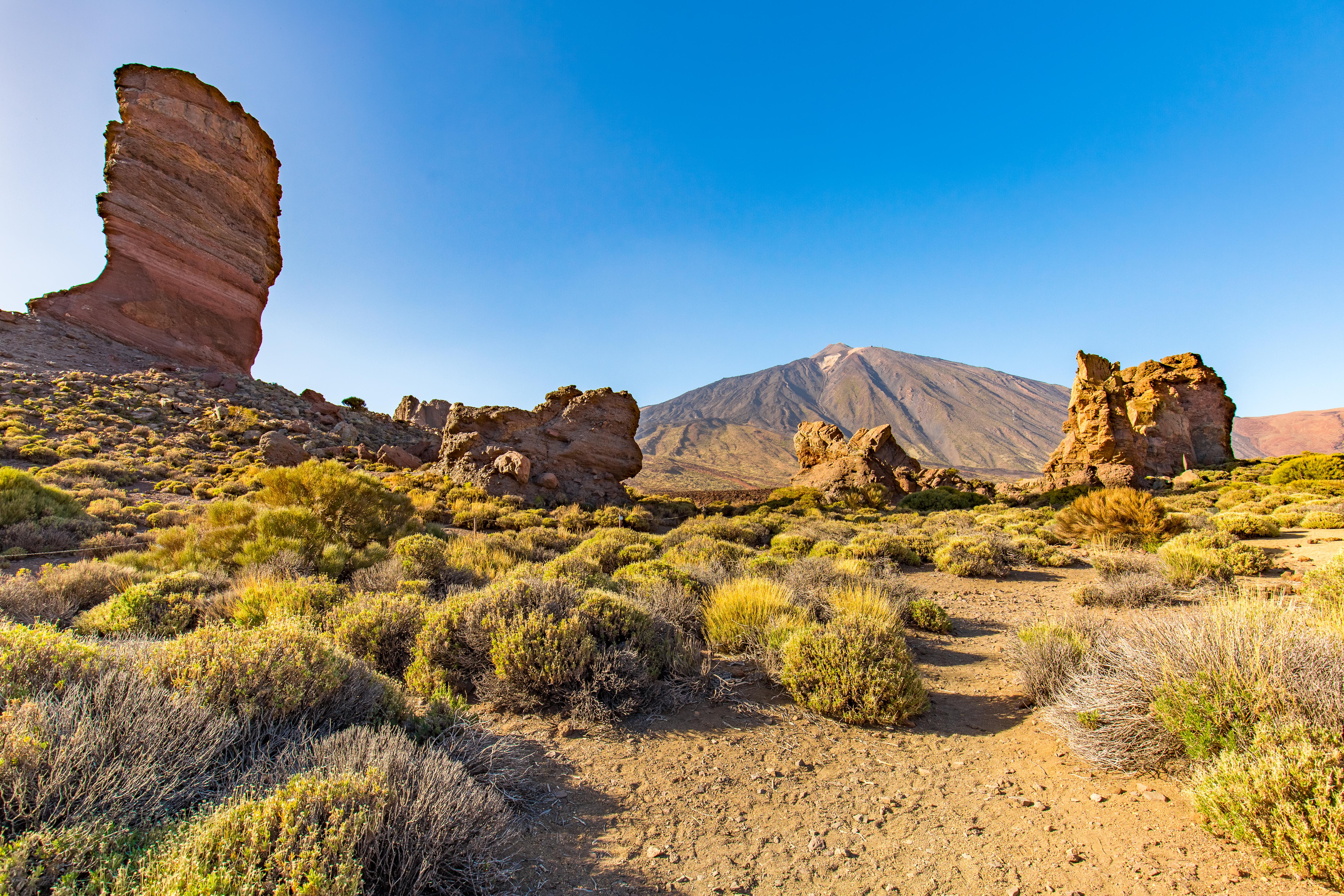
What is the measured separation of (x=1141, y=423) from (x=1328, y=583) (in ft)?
87.0

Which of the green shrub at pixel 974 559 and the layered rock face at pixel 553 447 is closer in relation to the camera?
the green shrub at pixel 974 559

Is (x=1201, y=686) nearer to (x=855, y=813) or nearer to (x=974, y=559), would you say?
(x=855, y=813)

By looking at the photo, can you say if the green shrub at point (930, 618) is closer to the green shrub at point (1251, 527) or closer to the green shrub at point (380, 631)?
the green shrub at point (380, 631)

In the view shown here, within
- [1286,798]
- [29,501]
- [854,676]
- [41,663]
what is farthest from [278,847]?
[29,501]

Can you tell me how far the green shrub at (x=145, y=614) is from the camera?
4867mm

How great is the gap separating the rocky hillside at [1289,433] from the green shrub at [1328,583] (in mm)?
196746

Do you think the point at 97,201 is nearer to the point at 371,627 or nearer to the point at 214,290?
the point at 214,290

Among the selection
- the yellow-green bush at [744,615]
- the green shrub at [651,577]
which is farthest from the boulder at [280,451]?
the yellow-green bush at [744,615]

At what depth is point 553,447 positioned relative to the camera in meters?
20.0

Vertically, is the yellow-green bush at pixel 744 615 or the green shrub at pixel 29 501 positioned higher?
the green shrub at pixel 29 501

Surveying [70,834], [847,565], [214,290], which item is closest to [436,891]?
[70,834]

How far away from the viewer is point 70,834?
5.42 ft

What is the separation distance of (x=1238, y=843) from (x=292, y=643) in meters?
5.07

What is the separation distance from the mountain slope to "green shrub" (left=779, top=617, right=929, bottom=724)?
188 feet
